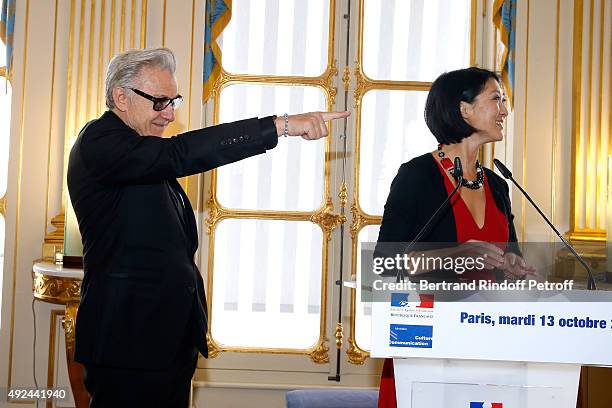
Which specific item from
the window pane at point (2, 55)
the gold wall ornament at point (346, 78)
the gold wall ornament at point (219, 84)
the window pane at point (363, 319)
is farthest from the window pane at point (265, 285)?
the window pane at point (2, 55)

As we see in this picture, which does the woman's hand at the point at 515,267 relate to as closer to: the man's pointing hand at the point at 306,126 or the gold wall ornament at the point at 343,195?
the man's pointing hand at the point at 306,126

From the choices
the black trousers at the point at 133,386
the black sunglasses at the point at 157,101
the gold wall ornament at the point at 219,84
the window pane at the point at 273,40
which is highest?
the window pane at the point at 273,40

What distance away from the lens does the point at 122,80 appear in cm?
226

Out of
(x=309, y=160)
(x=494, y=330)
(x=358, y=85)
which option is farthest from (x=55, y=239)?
(x=494, y=330)

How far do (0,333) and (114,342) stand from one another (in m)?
2.48

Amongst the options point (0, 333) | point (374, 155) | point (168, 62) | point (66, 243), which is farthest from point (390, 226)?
point (0, 333)

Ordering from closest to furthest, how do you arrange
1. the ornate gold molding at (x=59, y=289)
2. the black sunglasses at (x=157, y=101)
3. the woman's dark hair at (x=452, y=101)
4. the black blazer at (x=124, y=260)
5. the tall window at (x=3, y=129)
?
1. the black blazer at (x=124, y=260)
2. the black sunglasses at (x=157, y=101)
3. the woman's dark hair at (x=452, y=101)
4. the ornate gold molding at (x=59, y=289)
5. the tall window at (x=3, y=129)

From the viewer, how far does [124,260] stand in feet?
6.98

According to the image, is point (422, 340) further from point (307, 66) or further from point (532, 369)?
point (307, 66)

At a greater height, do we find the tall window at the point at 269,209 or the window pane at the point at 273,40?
the window pane at the point at 273,40

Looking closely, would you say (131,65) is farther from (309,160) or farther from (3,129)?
(3,129)

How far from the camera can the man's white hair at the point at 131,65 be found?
7.42ft

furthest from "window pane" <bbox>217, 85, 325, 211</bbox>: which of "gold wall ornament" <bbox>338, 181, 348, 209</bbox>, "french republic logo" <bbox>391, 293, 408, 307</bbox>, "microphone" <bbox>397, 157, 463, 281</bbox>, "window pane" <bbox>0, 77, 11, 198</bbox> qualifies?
"french republic logo" <bbox>391, 293, 408, 307</bbox>

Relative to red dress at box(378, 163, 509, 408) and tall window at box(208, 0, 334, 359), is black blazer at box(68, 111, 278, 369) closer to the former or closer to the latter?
red dress at box(378, 163, 509, 408)
